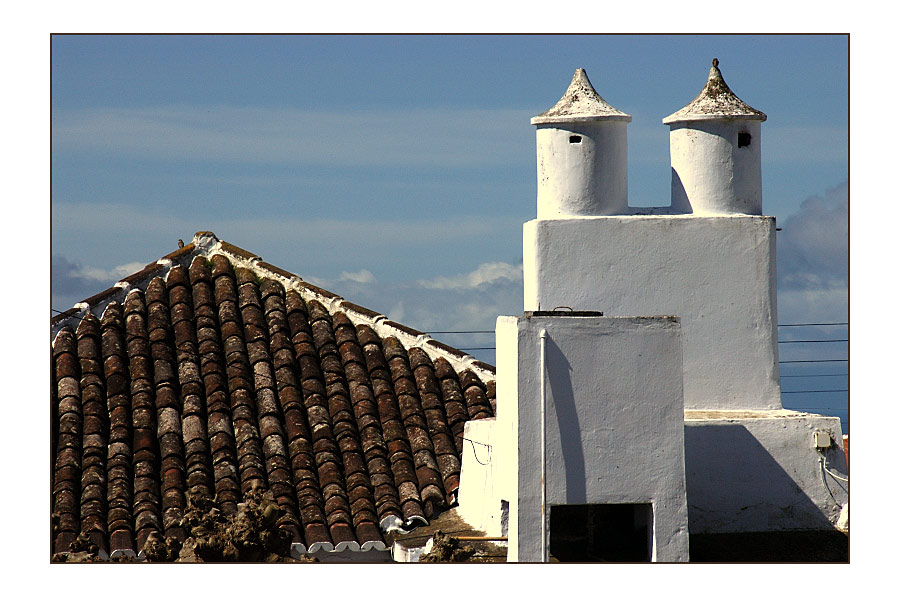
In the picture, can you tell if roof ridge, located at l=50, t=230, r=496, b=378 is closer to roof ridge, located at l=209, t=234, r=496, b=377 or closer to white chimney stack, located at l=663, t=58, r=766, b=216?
roof ridge, located at l=209, t=234, r=496, b=377

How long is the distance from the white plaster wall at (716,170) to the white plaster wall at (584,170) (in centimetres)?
57

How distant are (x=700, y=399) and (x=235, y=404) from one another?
480 cm

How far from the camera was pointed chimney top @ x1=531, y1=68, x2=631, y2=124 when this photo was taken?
11.4m

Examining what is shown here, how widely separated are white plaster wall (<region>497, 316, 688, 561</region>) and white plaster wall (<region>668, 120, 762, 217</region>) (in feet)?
6.60

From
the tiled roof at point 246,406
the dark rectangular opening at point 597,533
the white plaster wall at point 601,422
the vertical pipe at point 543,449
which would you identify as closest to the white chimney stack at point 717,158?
the white plaster wall at point 601,422

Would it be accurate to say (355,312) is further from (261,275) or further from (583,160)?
(583,160)

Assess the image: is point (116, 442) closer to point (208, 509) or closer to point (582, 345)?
point (208, 509)

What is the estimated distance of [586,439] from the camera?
990 centimetres

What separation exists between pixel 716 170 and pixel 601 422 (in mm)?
3012

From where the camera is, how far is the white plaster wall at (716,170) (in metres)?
11.5

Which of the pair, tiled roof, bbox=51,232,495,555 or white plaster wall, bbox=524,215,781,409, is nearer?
white plaster wall, bbox=524,215,781,409

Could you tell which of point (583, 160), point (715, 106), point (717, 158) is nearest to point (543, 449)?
point (583, 160)

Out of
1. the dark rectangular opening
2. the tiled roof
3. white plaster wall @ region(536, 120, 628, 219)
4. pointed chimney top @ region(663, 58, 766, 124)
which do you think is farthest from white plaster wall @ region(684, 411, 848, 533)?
pointed chimney top @ region(663, 58, 766, 124)

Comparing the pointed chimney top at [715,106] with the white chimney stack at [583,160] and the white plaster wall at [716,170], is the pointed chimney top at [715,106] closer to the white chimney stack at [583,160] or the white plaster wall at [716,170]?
the white plaster wall at [716,170]
